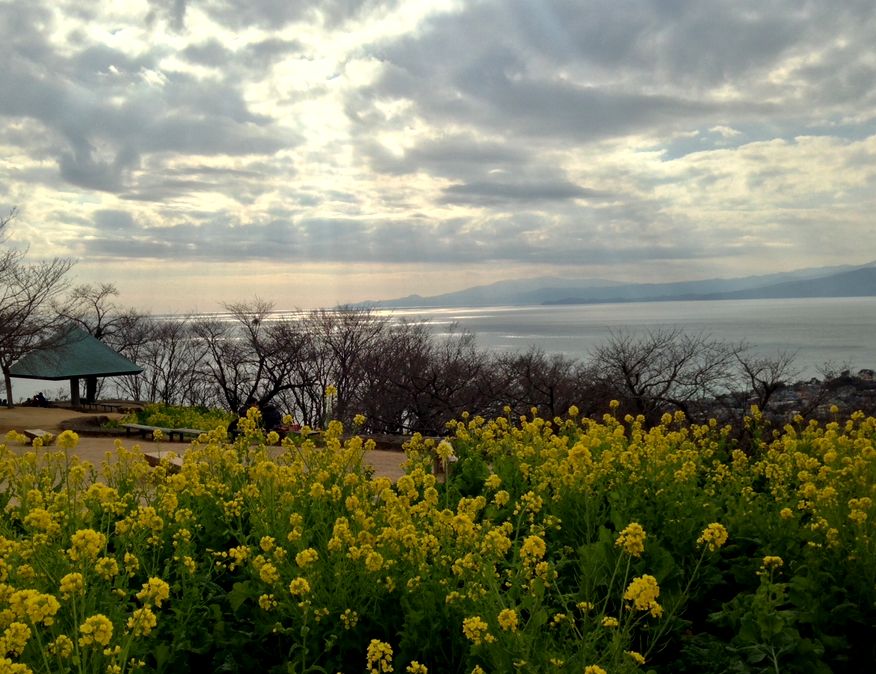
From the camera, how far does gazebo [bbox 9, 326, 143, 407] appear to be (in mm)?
28016

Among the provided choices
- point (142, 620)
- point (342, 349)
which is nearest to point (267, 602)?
point (142, 620)

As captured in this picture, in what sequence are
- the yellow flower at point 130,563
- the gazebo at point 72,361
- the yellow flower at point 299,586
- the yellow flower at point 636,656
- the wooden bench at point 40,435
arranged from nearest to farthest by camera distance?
1. the yellow flower at point 636,656
2. the yellow flower at point 299,586
3. the yellow flower at point 130,563
4. the wooden bench at point 40,435
5. the gazebo at point 72,361

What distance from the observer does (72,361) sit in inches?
1142

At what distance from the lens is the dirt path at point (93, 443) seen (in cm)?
1190

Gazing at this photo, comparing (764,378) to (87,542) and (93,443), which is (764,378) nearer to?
(93,443)

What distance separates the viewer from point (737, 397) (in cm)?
1595

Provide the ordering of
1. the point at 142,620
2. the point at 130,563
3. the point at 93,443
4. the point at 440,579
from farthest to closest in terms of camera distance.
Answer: the point at 93,443 → the point at 130,563 → the point at 440,579 → the point at 142,620

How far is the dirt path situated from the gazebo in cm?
150

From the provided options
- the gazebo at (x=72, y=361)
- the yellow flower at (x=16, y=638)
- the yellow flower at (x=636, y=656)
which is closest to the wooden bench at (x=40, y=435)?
the yellow flower at (x=16, y=638)

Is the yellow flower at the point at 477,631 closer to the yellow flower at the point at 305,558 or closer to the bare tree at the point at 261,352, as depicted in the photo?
the yellow flower at the point at 305,558

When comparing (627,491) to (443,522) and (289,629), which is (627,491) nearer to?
(443,522)

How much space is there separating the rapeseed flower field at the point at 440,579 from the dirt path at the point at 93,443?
320cm

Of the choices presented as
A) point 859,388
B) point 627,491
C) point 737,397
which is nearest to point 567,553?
point 627,491

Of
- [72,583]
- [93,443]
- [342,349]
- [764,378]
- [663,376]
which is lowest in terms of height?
[93,443]
